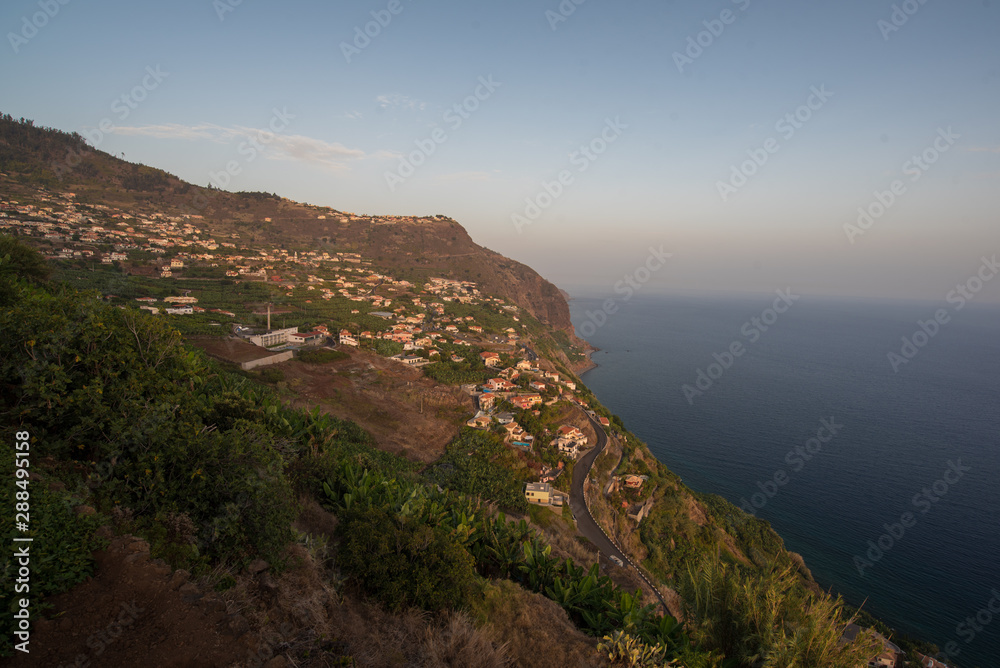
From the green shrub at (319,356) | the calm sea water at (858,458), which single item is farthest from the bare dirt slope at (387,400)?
the calm sea water at (858,458)

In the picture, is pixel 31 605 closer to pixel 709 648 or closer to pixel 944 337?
pixel 709 648

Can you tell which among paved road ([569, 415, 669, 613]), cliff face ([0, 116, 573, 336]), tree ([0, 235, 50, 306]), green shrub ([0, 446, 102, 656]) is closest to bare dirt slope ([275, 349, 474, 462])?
paved road ([569, 415, 669, 613])

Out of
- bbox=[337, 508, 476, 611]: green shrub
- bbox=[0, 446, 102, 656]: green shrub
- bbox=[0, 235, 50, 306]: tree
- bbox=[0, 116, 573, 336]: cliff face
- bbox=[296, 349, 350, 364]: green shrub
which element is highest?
bbox=[0, 116, 573, 336]: cliff face

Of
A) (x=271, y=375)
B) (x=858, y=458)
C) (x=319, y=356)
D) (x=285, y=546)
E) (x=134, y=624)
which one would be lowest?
(x=271, y=375)

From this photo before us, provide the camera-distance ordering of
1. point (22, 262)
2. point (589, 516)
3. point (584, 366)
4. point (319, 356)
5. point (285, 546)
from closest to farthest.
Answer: point (285, 546), point (22, 262), point (589, 516), point (319, 356), point (584, 366)

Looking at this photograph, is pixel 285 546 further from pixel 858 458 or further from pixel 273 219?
pixel 273 219

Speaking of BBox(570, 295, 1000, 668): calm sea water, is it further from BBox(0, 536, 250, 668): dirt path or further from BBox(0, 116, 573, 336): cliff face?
BBox(0, 116, 573, 336): cliff face

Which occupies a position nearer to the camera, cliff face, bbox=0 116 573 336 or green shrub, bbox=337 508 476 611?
green shrub, bbox=337 508 476 611

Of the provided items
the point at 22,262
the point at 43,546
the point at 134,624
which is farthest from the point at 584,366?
the point at 43,546
